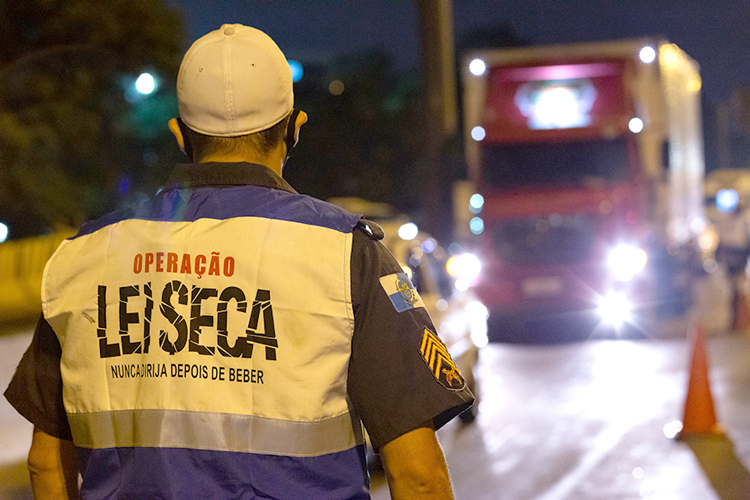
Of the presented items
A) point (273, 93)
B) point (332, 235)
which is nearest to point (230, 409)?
point (332, 235)

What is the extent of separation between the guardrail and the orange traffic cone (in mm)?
4685

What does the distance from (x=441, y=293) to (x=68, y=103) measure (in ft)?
57.8

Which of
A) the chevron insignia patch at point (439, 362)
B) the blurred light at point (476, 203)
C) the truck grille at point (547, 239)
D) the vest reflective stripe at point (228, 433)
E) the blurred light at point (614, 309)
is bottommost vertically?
the blurred light at point (614, 309)

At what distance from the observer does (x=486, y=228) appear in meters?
14.8

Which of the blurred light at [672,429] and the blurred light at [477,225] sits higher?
the blurred light at [672,429]

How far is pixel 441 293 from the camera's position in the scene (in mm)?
8289

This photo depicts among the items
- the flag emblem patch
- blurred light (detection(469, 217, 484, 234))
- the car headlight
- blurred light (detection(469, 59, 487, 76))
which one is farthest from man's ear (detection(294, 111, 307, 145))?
blurred light (detection(469, 59, 487, 76))

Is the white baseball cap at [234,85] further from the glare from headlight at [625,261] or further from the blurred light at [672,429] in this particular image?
the glare from headlight at [625,261]

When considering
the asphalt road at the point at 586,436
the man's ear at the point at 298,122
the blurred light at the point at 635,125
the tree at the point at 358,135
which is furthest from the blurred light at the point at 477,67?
the tree at the point at 358,135

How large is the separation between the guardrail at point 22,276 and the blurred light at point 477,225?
759 cm

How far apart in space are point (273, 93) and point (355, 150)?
4739 cm

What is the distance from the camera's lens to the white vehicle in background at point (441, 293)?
24.7 ft

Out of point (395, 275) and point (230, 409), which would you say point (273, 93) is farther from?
point (230, 409)

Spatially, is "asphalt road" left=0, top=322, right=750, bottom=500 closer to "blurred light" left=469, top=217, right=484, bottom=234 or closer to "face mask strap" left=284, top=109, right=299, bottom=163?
"blurred light" left=469, top=217, right=484, bottom=234
